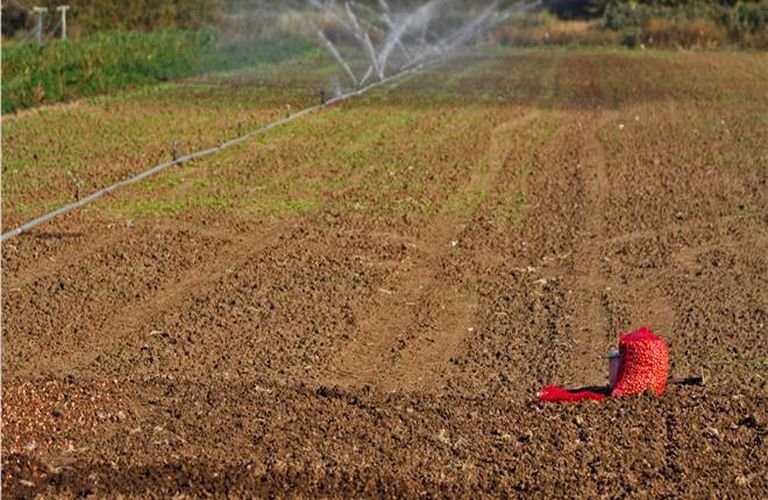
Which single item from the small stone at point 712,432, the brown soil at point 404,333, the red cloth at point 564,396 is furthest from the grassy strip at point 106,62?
the small stone at point 712,432

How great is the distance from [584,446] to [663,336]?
10.5ft

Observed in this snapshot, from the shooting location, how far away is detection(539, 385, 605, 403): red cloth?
28.4ft

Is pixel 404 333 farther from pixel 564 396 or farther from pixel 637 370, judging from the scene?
pixel 637 370

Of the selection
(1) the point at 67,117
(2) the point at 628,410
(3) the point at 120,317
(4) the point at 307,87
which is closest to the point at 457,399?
(2) the point at 628,410

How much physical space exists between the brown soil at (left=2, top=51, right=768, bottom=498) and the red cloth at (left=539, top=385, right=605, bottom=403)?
0.33 ft

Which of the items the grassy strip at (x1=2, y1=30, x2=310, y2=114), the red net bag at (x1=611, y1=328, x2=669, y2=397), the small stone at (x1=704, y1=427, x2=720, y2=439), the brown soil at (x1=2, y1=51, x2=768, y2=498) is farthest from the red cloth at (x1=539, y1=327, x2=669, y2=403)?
the grassy strip at (x1=2, y1=30, x2=310, y2=114)

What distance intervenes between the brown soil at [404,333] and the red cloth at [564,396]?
10cm

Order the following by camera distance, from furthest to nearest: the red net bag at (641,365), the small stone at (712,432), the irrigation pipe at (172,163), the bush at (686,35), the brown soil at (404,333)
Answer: the bush at (686,35), the irrigation pipe at (172,163), the red net bag at (641,365), the small stone at (712,432), the brown soil at (404,333)

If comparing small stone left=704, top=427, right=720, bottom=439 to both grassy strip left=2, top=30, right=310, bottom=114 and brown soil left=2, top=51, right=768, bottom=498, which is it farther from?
grassy strip left=2, top=30, right=310, bottom=114

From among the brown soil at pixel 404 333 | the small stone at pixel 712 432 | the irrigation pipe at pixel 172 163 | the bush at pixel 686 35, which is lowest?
the bush at pixel 686 35

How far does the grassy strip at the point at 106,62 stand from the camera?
29156 mm

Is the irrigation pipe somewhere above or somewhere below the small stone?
below

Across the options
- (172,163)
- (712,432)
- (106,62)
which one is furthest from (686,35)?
(712,432)

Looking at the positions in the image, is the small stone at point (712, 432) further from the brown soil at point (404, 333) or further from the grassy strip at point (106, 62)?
the grassy strip at point (106, 62)
